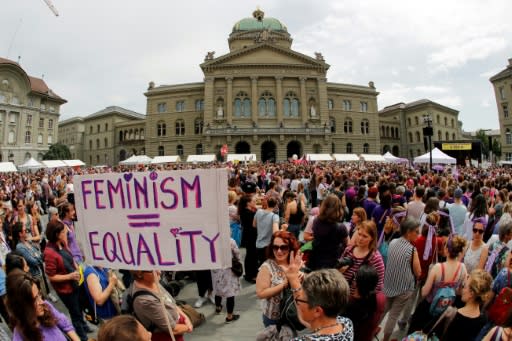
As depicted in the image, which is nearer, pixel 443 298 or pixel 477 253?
pixel 443 298

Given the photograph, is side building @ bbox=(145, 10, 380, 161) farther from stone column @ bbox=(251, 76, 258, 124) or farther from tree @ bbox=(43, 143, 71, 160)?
tree @ bbox=(43, 143, 71, 160)

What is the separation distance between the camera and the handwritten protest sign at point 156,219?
2.74 meters

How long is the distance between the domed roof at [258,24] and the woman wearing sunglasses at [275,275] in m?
65.5

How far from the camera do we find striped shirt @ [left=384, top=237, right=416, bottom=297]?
171 inches

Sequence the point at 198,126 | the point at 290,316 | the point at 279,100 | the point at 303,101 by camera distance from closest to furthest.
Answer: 1. the point at 290,316
2. the point at 279,100
3. the point at 303,101
4. the point at 198,126

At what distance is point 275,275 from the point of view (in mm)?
3264

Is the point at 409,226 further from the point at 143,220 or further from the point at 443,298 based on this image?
the point at 143,220

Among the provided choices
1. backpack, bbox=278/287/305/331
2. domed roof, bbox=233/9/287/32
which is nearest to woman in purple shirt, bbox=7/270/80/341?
backpack, bbox=278/287/305/331

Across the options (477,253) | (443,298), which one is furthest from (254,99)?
(443,298)

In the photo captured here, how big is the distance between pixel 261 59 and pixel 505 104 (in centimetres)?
3762

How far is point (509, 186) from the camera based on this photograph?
982cm

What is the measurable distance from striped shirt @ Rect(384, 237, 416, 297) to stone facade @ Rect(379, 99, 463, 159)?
64544 mm

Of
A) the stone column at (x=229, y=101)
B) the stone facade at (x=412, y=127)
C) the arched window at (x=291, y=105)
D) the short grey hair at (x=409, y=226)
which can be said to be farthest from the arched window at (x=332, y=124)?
the short grey hair at (x=409, y=226)

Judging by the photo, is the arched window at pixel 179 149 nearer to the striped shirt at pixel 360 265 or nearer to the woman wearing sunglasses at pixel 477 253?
the woman wearing sunglasses at pixel 477 253
